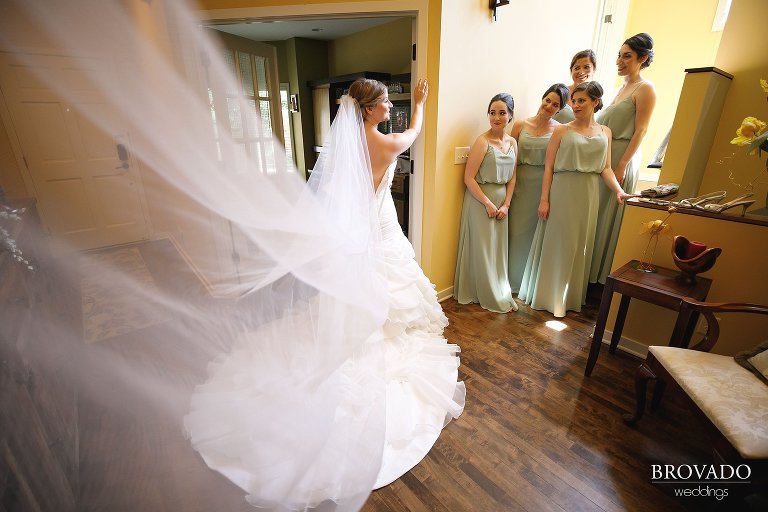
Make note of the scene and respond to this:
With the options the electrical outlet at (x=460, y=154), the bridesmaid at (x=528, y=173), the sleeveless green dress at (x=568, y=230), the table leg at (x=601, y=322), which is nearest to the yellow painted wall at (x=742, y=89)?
the sleeveless green dress at (x=568, y=230)

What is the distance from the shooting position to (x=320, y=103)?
5133 mm

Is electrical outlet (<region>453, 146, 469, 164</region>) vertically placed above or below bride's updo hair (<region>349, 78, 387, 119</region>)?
below

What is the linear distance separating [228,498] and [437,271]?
2.03m

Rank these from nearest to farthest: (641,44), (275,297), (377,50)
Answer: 1. (275,297)
2. (641,44)
3. (377,50)

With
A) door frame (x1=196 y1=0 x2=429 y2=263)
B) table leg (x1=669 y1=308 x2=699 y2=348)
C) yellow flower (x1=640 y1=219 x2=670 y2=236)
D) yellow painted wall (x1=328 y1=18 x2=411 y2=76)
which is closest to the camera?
table leg (x1=669 y1=308 x2=699 y2=348)

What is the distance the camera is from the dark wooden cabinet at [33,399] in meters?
1.04

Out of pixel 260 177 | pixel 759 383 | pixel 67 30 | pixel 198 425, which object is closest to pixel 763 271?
pixel 759 383

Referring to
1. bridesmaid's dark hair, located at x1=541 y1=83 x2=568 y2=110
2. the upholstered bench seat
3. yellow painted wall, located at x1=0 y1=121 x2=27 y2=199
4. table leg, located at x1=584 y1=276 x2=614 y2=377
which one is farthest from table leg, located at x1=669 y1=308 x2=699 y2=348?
yellow painted wall, located at x1=0 y1=121 x2=27 y2=199

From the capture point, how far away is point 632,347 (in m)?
2.25

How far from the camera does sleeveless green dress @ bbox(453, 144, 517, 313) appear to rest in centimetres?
269

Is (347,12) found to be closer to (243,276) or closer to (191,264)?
(243,276)

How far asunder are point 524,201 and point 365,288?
1.74 m

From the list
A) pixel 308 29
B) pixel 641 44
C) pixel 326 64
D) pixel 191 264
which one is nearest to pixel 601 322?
pixel 641 44

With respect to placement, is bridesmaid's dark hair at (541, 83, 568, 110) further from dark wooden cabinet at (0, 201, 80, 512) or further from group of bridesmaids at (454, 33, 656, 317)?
dark wooden cabinet at (0, 201, 80, 512)
